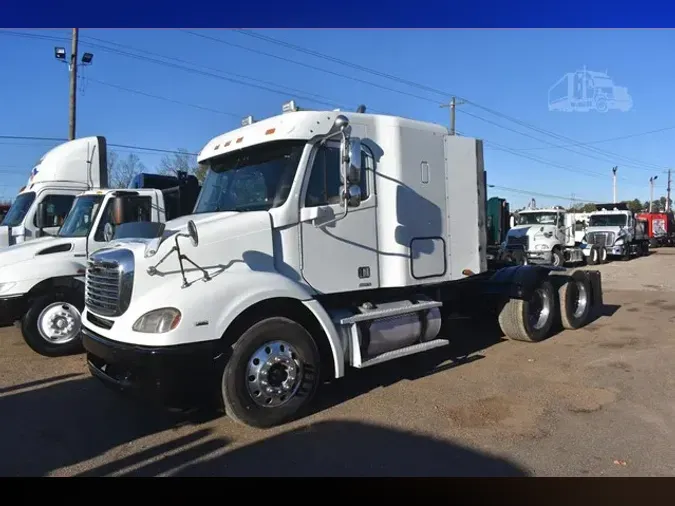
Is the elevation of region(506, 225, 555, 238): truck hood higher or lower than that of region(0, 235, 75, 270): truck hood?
higher

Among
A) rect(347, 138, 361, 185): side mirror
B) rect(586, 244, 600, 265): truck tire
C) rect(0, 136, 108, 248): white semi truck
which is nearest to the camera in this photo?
rect(347, 138, 361, 185): side mirror

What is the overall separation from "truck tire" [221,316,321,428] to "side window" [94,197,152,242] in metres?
4.27

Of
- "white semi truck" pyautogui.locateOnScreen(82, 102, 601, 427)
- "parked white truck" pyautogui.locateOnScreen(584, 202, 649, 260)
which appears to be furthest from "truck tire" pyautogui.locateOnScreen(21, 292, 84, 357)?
"parked white truck" pyautogui.locateOnScreen(584, 202, 649, 260)

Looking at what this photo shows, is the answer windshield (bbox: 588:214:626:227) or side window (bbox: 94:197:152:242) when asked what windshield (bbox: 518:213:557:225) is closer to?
windshield (bbox: 588:214:626:227)

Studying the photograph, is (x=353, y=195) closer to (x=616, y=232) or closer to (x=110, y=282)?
(x=110, y=282)

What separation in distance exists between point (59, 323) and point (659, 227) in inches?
1762

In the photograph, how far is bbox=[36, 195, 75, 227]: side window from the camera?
9688 millimetres

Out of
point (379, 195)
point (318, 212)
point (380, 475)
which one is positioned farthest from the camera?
point (379, 195)

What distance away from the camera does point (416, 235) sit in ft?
20.2

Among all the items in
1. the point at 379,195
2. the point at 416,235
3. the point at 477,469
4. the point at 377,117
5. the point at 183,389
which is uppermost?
the point at 377,117

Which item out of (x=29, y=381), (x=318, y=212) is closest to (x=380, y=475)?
(x=318, y=212)

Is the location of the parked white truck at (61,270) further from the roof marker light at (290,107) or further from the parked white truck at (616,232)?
the parked white truck at (616,232)

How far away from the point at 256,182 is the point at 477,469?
335 centimetres

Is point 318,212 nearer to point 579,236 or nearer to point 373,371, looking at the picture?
point 373,371
